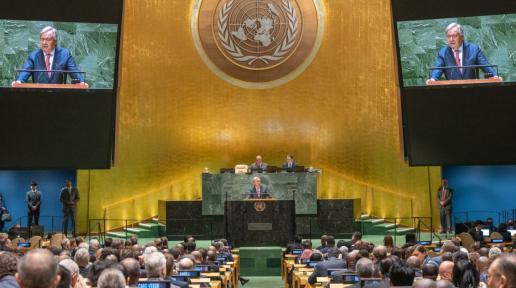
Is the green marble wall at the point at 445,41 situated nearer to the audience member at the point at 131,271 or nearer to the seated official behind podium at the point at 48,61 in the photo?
the seated official behind podium at the point at 48,61

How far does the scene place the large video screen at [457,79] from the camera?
45.5 feet

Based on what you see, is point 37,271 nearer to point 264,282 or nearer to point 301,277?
point 301,277

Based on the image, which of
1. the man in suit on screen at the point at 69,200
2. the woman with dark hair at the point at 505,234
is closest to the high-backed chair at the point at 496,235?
the woman with dark hair at the point at 505,234

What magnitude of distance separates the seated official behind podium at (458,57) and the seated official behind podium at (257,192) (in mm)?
5016

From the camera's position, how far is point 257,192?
56.7 ft

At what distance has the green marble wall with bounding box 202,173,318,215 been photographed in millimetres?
18312

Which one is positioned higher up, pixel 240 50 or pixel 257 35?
pixel 257 35

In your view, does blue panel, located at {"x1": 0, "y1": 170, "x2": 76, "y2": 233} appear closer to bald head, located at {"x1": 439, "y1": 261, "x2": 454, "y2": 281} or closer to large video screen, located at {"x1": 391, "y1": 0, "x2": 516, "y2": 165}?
large video screen, located at {"x1": 391, "y1": 0, "x2": 516, "y2": 165}

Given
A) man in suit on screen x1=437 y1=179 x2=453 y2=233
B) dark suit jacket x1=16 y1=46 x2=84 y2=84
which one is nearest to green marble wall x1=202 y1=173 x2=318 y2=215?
man in suit on screen x1=437 y1=179 x2=453 y2=233

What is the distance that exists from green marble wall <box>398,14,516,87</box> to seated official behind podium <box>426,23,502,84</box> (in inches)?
3.7

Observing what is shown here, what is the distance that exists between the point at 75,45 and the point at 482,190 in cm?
1106

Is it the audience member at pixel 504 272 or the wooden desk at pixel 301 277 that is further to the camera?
the wooden desk at pixel 301 277

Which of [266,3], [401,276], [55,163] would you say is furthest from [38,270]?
[266,3]

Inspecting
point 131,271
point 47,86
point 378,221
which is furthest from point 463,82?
point 131,271
